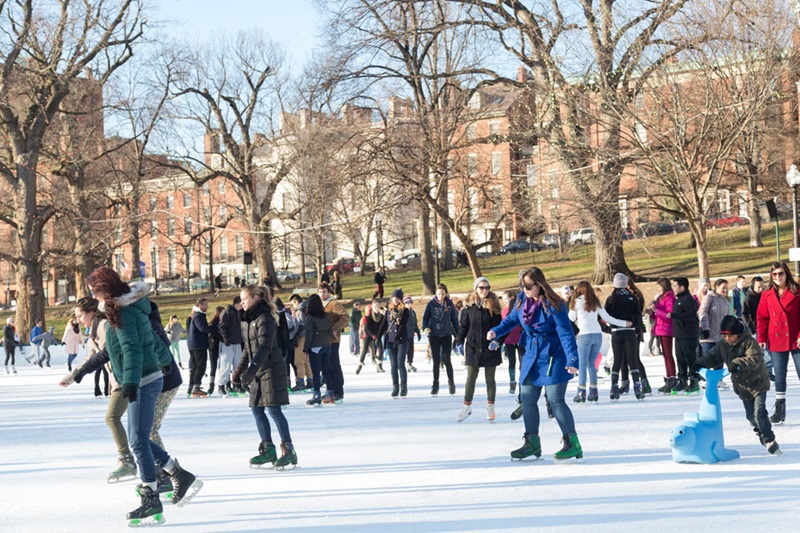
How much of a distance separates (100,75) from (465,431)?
2996 cm

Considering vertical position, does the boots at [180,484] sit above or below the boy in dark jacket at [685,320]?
below

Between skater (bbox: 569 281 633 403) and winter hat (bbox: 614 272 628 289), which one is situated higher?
winter hat (bbox: 614 272 628 289)

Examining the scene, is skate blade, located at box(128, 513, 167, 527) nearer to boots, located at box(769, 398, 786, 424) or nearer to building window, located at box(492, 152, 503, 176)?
boots, located at box(769, 398, 786, 424)

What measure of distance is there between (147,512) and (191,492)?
111cm

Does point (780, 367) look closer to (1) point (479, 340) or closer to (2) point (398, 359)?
(1) point (479, 340)

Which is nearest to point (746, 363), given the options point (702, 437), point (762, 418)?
point (762, 418)

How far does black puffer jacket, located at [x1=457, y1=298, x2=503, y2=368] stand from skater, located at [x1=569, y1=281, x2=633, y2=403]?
4.20 ft

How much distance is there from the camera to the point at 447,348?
15594 millimetres

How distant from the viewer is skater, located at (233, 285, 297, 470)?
900cm

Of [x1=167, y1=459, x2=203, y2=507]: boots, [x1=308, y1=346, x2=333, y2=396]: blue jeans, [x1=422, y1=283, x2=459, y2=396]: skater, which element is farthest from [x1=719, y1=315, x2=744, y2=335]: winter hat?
[x1=308, y1=346, x2=333, y2=396]: blue jeans

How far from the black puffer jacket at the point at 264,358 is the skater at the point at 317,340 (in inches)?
197

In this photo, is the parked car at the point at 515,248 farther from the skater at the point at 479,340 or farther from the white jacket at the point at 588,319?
the skater at the point at 479,340

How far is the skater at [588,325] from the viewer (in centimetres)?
1330

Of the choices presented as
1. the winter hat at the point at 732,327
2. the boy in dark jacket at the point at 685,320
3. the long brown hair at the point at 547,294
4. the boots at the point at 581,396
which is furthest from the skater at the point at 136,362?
the boy in dark jacket at the point at 685,320
